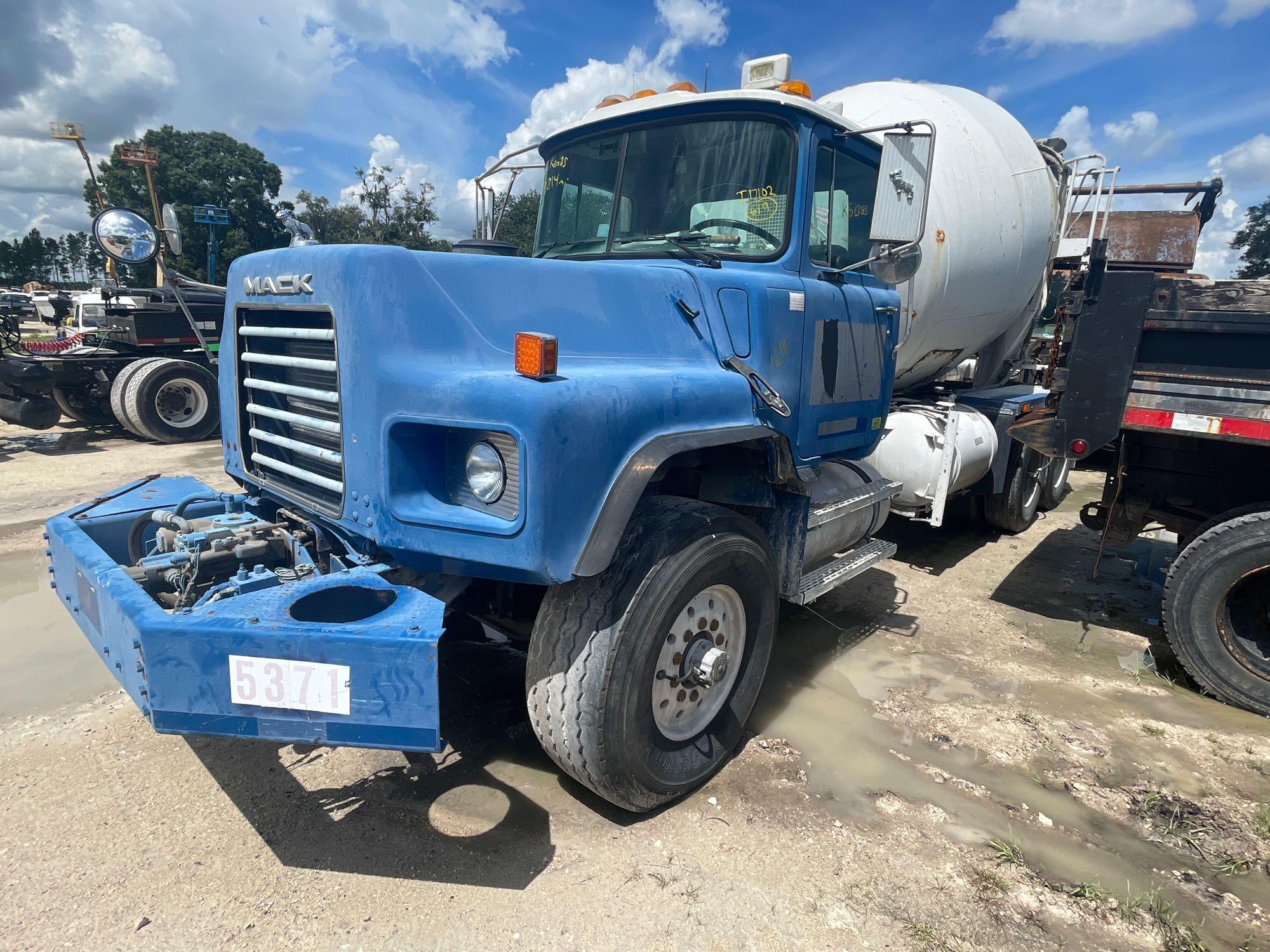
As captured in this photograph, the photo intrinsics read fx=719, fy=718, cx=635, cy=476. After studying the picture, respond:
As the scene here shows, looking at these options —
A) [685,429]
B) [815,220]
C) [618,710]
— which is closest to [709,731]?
[618,710]

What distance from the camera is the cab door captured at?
355 cm

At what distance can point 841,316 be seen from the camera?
12.3 feet

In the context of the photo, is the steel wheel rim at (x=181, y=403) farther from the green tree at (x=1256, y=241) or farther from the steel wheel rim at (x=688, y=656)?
the green tree at (x=1256, y=241)

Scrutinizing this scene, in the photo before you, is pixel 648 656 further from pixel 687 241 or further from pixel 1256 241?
pixel 1256 241

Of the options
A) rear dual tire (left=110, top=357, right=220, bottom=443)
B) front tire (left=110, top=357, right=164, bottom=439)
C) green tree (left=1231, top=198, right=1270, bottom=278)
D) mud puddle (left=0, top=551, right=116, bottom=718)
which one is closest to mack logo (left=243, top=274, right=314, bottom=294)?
mud puddle (left=0, top=551, right=116, bottom=718)

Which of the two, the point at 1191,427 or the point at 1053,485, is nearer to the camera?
the point at 1191,427

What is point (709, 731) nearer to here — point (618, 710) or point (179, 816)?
point (618, 710)

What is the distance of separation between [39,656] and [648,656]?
11.8 ft

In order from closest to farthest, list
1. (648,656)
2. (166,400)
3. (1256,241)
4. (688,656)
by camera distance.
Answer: (648,656)
(688,656)
(166,400)
(1256,241)

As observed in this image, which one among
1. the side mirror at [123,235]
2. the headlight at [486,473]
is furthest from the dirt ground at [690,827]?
the side mirror at [123,235]

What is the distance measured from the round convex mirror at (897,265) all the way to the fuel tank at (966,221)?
1575 mm

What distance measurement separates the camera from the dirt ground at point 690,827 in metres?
2.34

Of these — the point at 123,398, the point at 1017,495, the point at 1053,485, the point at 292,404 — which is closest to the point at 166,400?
the point at 123,398

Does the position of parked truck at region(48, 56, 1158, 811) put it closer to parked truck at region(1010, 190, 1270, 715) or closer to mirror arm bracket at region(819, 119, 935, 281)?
mirror arm bracket at region(819, 119, 935, 281)
